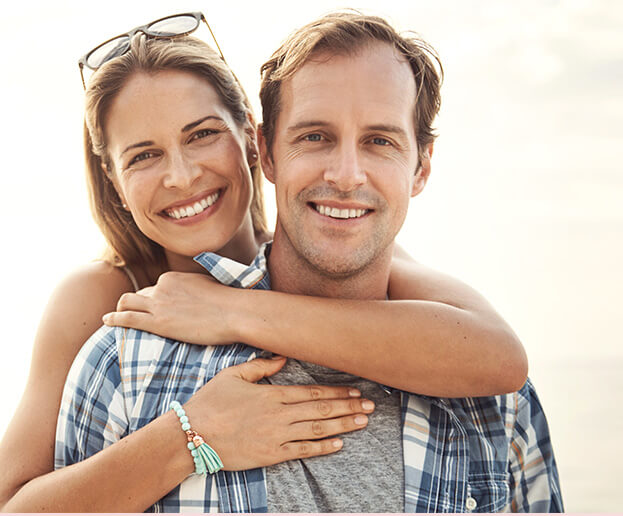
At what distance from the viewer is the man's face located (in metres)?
2.47

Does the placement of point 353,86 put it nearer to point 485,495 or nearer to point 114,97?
point 114,97

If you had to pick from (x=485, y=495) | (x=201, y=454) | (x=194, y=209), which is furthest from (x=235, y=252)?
(x=485, y=495)

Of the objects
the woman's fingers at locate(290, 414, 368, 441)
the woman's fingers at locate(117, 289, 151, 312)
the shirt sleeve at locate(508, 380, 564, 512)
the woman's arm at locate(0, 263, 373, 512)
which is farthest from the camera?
the shirt sleeve at locate(508, 380, 564, 512)

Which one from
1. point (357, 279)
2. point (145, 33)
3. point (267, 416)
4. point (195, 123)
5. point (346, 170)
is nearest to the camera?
point (267, 416)

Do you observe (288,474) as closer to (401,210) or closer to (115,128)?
(401,210)

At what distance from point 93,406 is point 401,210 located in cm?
115

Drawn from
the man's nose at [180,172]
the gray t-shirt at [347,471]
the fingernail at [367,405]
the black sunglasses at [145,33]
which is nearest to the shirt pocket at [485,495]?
the gray t-shirt at [347,471]

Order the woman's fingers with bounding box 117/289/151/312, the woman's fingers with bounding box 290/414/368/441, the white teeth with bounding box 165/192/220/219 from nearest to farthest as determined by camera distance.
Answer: the woman's fingers with bounding box 290/414/368/441 → the woman's fingers with bounding box 117/289/151/312 → the white teeth with bounding box 165/192/220/219

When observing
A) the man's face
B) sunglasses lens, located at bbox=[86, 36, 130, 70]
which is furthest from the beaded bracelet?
sunglasses lens, located at bbox=[86, 36, 130, 70]

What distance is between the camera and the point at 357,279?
2664 millimetres

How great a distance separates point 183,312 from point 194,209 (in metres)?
0.47

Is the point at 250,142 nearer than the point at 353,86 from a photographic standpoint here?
No

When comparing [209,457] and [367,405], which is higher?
[367,405]

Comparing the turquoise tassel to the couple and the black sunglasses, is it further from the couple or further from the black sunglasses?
the black sunglasses
